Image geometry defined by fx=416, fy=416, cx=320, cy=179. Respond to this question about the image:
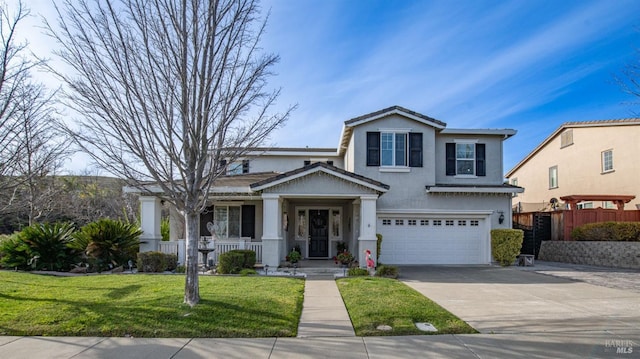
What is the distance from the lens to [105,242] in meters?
14.0

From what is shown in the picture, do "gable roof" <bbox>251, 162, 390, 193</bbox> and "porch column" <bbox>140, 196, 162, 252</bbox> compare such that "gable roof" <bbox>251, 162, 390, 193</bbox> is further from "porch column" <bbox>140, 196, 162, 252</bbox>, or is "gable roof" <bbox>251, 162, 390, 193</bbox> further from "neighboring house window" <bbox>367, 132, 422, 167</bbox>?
"porch column" <bbox>140, 196, 162, 252</bbox>

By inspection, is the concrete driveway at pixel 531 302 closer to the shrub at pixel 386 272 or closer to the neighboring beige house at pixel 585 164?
the shrub at pixel 386 272

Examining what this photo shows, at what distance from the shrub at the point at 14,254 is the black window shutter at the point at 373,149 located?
1265 centimetres

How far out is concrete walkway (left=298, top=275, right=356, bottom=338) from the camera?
666 centimetres

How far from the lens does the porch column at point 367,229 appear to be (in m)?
14.2

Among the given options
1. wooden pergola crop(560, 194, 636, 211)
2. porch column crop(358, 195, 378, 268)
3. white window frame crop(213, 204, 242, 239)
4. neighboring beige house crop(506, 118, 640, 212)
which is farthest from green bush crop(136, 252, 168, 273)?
neighboring beige house crop(506, 118, 640, 212)

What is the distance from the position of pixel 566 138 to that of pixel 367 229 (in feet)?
57.7

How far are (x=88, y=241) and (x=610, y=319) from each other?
14.7 m

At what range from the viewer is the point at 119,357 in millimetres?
5438

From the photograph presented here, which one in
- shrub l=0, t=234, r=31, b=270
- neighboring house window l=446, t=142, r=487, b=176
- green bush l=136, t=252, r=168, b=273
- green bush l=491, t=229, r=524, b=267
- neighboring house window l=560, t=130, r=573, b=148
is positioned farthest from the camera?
neighboring house window l=560, t=130, r=573, b=148

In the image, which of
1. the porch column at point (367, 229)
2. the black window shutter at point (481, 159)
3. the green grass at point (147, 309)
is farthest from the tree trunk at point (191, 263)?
the black window shutter at point (481, 159)

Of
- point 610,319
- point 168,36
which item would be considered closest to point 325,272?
point 610,319

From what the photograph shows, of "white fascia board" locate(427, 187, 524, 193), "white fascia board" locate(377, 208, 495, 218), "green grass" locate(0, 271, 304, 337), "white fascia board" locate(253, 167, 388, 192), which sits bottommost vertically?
"green grass" locate(0, 271, 304, 337)

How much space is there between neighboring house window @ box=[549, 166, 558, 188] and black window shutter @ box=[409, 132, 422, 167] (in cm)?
1405
